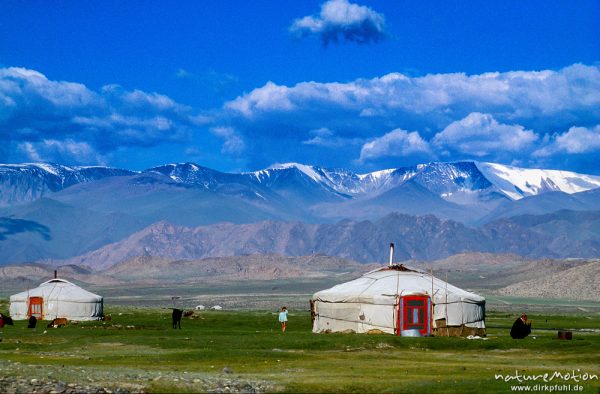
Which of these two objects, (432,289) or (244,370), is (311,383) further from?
(432,289)

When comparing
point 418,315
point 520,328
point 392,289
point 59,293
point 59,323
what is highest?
point 392,289

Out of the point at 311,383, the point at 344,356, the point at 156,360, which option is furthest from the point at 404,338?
the point at 311,383

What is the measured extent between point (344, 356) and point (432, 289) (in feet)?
39.8

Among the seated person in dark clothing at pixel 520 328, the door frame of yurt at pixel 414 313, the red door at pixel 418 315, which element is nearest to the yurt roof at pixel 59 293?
the door frame of yurt at pixel 414 313

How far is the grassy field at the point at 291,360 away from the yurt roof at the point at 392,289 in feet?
10.3

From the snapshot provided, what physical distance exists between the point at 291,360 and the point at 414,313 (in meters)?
13.9

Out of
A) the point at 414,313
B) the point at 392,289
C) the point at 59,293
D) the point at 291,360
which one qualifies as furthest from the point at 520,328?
the point at 59,293

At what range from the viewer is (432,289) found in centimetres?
4856

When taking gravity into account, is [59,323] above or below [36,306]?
below

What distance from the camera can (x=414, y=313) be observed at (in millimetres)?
48156

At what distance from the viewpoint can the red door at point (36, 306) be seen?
66.8 m

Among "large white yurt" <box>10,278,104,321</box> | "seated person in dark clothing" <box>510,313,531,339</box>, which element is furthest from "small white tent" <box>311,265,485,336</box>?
"large white yurt" <box>10,278,104,321</box>

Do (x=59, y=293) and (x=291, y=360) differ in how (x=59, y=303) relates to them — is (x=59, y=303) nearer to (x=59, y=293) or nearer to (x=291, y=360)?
(x=59, y=293)

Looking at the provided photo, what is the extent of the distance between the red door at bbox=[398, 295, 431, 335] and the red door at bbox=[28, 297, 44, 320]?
29173 mm
